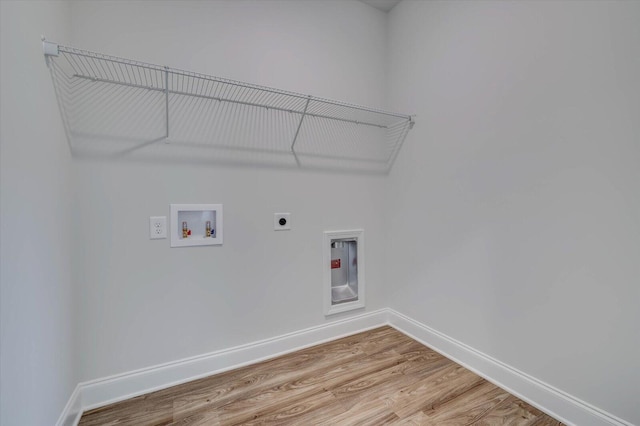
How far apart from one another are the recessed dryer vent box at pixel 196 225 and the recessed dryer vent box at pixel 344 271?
817 millimetres

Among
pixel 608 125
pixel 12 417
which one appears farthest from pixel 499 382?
pixel 12 417

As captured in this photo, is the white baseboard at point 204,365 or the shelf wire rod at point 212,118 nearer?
the white baseboard at point 204,365

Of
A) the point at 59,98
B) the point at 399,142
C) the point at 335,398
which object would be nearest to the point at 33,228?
the point at 59,98

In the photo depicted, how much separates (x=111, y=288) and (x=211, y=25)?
5.28 feet

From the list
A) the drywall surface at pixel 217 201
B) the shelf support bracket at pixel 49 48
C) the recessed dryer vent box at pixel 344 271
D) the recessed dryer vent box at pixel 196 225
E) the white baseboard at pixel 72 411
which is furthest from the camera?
the recessed dryer vent box at pixel 344 271

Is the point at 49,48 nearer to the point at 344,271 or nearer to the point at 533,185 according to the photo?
the point at 344,271

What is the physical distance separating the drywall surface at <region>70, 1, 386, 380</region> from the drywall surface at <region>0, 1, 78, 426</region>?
0.14m

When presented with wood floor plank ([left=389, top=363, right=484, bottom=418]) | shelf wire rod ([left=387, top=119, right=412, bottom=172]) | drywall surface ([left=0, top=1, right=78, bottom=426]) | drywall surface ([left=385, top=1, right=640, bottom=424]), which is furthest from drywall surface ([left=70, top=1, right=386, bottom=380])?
wood floor plank ([left=389, top=363, right=484, bottom=418])

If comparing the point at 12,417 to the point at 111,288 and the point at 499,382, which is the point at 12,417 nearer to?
the point at 111,288

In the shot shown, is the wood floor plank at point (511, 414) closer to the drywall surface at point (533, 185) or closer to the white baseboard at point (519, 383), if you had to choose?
the white baseboard at point (519, 383)

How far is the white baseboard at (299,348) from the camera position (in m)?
1.26

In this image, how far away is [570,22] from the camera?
124cm

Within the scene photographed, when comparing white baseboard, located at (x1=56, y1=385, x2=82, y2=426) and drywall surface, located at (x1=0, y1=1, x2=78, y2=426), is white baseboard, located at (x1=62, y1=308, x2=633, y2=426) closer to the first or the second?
white baseboard, located at (x1=56, y1=385, x2=82, y2=426)

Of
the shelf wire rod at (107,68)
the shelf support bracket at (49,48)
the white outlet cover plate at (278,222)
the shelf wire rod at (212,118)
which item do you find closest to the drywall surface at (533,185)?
the white outlet cover plate at (278,222)
